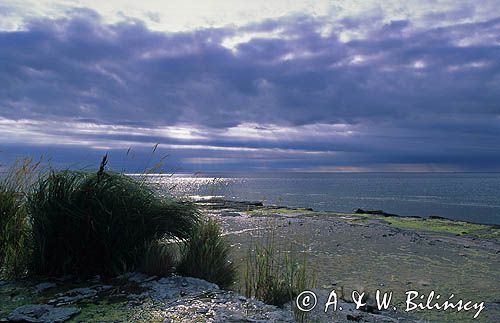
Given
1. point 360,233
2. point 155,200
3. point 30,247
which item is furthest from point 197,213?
point 360,233

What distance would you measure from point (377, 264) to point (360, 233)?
605 cm

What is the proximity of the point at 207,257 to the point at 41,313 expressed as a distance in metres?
2.49

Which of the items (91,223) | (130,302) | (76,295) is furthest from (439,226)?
(76,295)

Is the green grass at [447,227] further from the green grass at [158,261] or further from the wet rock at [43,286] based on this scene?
the wet rock at [43,286]

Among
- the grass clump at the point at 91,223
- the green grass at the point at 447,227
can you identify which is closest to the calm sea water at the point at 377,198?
the grass clump at the point at 91,223

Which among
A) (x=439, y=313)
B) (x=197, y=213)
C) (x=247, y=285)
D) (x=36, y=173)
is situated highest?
(x=36, y=173)

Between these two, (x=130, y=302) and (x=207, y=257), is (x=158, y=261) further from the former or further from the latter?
(x=130, y=302)

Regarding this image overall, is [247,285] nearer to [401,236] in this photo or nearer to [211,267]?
[211,267]

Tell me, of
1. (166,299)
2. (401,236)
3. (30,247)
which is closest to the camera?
(166,299)

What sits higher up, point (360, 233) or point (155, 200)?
point (155, 200)

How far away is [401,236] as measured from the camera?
53.6 feet

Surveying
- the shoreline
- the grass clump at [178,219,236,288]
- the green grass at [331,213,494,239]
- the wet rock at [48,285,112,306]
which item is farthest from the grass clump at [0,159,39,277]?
the green grass at [331,213,494,239]

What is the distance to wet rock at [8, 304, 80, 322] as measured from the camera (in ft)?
15.2

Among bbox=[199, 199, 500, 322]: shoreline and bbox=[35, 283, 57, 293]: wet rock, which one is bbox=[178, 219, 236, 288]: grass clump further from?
bbox=[35, 283, 57, 293]: wet rock
